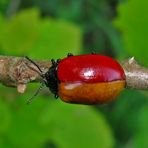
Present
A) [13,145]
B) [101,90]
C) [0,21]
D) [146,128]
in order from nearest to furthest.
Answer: [101,90] < [13,145] < [0,21] < [146,128]

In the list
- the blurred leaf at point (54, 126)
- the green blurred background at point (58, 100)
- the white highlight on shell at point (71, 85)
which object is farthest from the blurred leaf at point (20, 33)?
the white highlight on shell at point (71, 85)

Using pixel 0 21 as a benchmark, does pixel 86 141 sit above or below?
below

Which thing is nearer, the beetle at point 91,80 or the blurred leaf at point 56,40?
the beetle at point 91,80

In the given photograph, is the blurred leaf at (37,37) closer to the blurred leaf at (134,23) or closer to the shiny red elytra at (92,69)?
the blurred leaf at (134,23)

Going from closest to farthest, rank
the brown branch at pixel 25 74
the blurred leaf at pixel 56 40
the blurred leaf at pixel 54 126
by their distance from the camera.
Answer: the brown branch at pixel 25 74 < the blurred leaf at pixel 54 126 < the blurred leaf at pixel 56 40

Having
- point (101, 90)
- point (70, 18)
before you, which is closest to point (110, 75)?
point (101, 90)

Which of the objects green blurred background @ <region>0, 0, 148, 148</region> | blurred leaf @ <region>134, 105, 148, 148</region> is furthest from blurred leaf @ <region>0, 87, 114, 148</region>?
blurred leaf @ <region>134, 105, 148, 148</region>

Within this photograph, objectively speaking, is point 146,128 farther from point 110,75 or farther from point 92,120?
point 110,75
